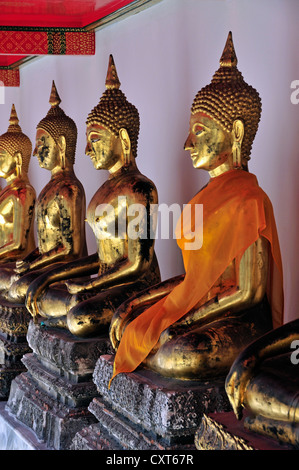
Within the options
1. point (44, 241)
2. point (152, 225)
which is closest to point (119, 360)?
point (152, 225)

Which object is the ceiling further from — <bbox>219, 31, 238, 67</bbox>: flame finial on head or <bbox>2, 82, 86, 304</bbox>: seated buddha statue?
<bbox>219, 31, 238, 67</bbox>: flame finial on head

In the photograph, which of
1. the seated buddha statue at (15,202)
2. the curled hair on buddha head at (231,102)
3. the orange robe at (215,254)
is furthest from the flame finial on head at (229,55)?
the seated buddha statue at (15,202)

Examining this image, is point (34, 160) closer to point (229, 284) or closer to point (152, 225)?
point (152, 225)

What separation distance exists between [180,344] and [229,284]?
0.39 m

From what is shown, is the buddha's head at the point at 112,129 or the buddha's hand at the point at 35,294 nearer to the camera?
the buddha's head at the point at 112,129

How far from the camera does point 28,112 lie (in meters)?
6.66

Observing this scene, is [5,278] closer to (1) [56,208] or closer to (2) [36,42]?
(1) [56,208]

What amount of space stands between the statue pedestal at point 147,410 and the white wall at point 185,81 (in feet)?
2.94

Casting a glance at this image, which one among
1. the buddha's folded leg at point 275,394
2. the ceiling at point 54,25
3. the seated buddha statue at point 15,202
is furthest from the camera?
the seated buddha statue at point 15,202

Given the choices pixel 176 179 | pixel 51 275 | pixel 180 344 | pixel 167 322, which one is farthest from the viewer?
pixel 176 179

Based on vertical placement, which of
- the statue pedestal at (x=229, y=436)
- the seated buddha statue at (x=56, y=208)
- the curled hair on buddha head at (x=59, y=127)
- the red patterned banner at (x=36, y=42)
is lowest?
the statue pedestal at (x=229, y=436)

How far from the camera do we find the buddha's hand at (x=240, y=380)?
2.18 meters

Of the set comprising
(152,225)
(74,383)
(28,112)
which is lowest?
A: (74,383)

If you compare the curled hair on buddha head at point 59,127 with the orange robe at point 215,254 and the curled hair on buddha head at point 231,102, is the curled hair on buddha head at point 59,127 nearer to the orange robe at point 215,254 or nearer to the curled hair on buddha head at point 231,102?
the curled hair on buddha head at point 231,102
